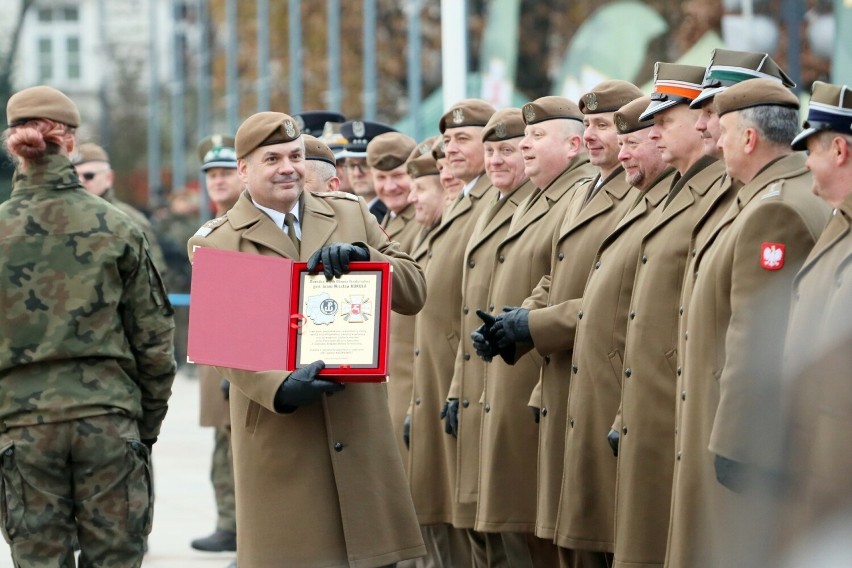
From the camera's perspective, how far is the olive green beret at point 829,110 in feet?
18.5

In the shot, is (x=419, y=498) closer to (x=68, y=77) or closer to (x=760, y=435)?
(x=760, y=435)

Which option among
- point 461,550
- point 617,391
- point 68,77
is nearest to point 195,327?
point 617,391

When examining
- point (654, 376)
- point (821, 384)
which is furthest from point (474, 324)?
point (821, 384)

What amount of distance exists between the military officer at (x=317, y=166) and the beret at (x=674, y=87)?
2111 mm

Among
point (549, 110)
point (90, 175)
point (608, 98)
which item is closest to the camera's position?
point (608, 98)

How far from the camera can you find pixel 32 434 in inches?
264

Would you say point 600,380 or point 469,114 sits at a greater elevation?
point 469,114

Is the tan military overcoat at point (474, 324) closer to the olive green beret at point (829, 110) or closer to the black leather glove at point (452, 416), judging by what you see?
the black leather glove at point (452, 416)

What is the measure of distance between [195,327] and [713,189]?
2053 mm

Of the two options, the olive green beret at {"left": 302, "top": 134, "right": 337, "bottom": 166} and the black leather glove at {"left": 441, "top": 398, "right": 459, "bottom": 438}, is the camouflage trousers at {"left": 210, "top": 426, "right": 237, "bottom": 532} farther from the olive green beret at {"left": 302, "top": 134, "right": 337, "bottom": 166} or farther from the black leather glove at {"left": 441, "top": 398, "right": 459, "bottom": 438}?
the olive green beret at {"left": 302, "top": 134, "right": 337, "bottom": 166}

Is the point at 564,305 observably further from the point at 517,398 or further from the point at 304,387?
the point at 304,387

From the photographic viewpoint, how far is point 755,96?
6.29 m

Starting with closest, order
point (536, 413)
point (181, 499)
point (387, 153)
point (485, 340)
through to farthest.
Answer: point (485, 340), point (536, 413), point (387, 153), point (181, 499)

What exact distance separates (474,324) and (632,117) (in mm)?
1682
